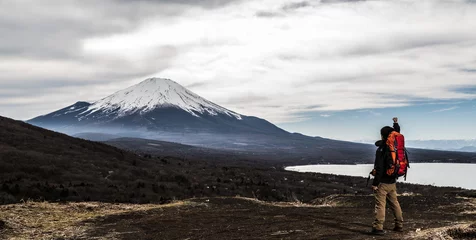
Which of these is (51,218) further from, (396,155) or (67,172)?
(67,172)

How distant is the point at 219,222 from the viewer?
14.7 m

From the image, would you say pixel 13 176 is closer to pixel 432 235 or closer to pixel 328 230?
pixel 328 230

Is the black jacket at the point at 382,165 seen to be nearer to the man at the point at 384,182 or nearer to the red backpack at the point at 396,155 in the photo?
the man at the point at 384,182

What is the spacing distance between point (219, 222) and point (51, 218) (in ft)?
22.3

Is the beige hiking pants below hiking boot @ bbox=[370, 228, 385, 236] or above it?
above

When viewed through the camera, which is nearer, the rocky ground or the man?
the man

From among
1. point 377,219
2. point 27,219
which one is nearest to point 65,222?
point 27,219

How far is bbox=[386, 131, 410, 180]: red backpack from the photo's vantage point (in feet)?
37.7

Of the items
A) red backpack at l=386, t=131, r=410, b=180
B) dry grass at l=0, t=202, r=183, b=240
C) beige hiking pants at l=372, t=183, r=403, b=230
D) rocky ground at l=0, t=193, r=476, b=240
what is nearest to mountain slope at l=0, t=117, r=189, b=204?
dry grass at l=0, t=202, r=183, b=240

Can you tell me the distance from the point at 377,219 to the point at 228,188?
1177 inches

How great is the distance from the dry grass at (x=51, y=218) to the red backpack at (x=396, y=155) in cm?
1015

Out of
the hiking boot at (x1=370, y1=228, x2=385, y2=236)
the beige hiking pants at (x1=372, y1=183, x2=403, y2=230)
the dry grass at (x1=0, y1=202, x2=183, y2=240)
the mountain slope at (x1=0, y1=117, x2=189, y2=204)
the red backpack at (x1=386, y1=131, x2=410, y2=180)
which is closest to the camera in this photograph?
the hiking boot at (x1=370, y1=228, x2=385, y2=236)

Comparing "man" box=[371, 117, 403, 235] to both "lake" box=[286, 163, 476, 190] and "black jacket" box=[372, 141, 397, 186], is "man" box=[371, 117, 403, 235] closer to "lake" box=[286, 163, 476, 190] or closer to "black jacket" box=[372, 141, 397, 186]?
"black jacket" box=[372, 141, 397, 186]

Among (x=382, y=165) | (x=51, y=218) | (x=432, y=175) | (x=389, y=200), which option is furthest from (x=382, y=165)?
(x=432, y=175)
